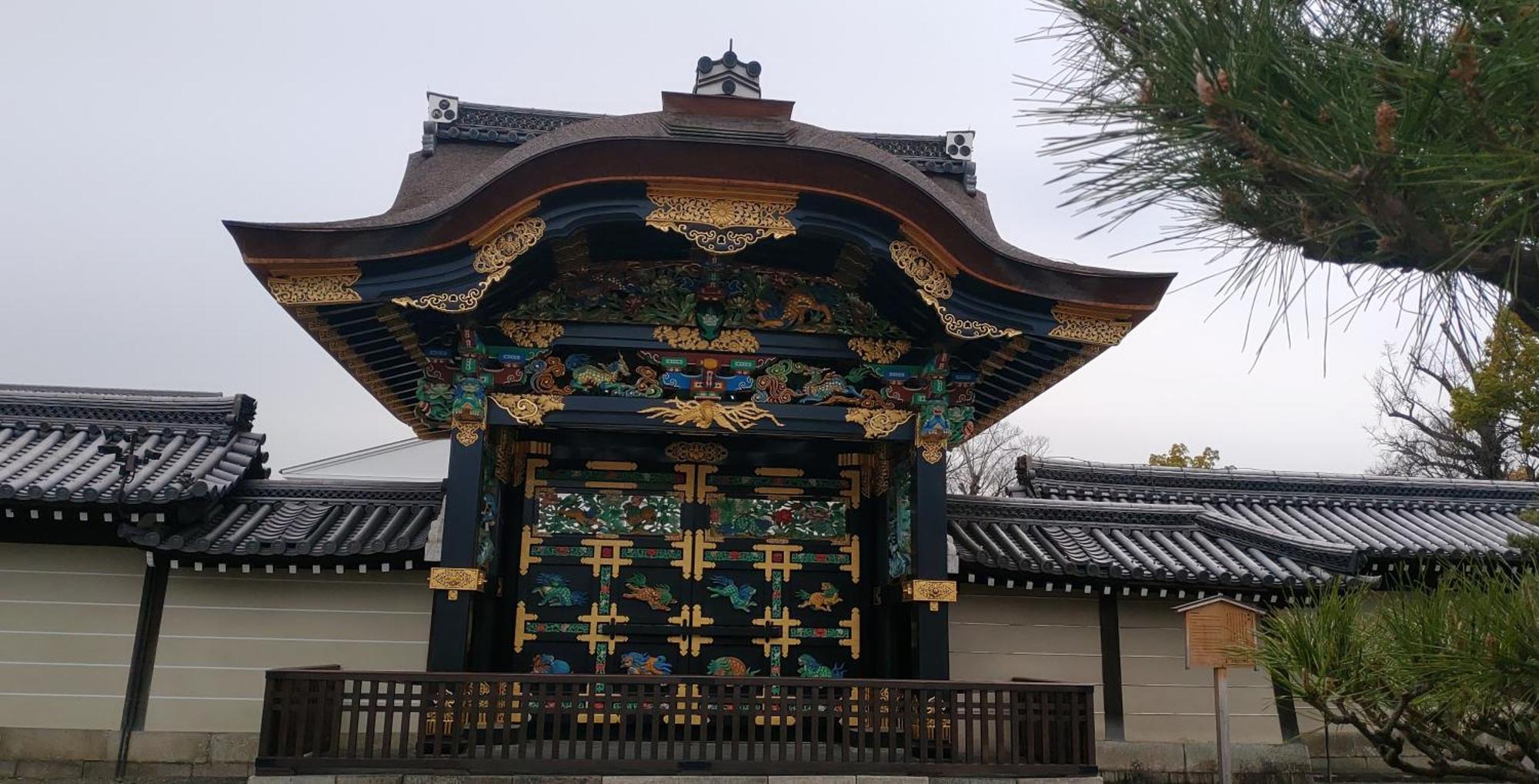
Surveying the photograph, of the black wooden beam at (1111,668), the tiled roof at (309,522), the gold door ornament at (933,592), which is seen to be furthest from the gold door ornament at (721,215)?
the black wooden beam at (1111,668)

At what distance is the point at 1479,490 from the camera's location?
13117 millimetres

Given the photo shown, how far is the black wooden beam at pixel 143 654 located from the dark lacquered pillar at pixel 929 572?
606 cm

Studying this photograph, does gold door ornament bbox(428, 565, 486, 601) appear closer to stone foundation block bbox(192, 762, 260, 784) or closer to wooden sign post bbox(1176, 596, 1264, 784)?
stone foundation block bbox(192, 762, 260, 784)

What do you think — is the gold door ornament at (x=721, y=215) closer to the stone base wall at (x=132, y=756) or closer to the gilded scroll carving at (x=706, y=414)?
the gilded scroll carving at (x=706, y=414)

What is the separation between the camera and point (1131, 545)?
32.2 feet

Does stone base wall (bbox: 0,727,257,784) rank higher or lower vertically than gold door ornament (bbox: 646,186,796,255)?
lower

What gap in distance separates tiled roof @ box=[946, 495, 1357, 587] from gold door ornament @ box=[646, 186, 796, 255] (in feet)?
10.7

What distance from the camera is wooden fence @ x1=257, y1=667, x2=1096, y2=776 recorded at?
664cm

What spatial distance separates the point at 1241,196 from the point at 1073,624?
286 inches

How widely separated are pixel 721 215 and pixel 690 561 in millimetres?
3122

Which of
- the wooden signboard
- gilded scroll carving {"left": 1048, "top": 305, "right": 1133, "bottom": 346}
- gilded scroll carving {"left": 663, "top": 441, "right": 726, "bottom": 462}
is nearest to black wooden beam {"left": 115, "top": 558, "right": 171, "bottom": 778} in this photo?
gilded scroll carving {"left": 663, "top": 441, "right": 726, "bottom": 462}

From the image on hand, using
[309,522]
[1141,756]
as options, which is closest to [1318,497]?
[1141,756]

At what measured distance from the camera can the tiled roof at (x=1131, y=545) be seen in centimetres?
884

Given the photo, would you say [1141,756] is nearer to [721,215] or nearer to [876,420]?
[876,420]
